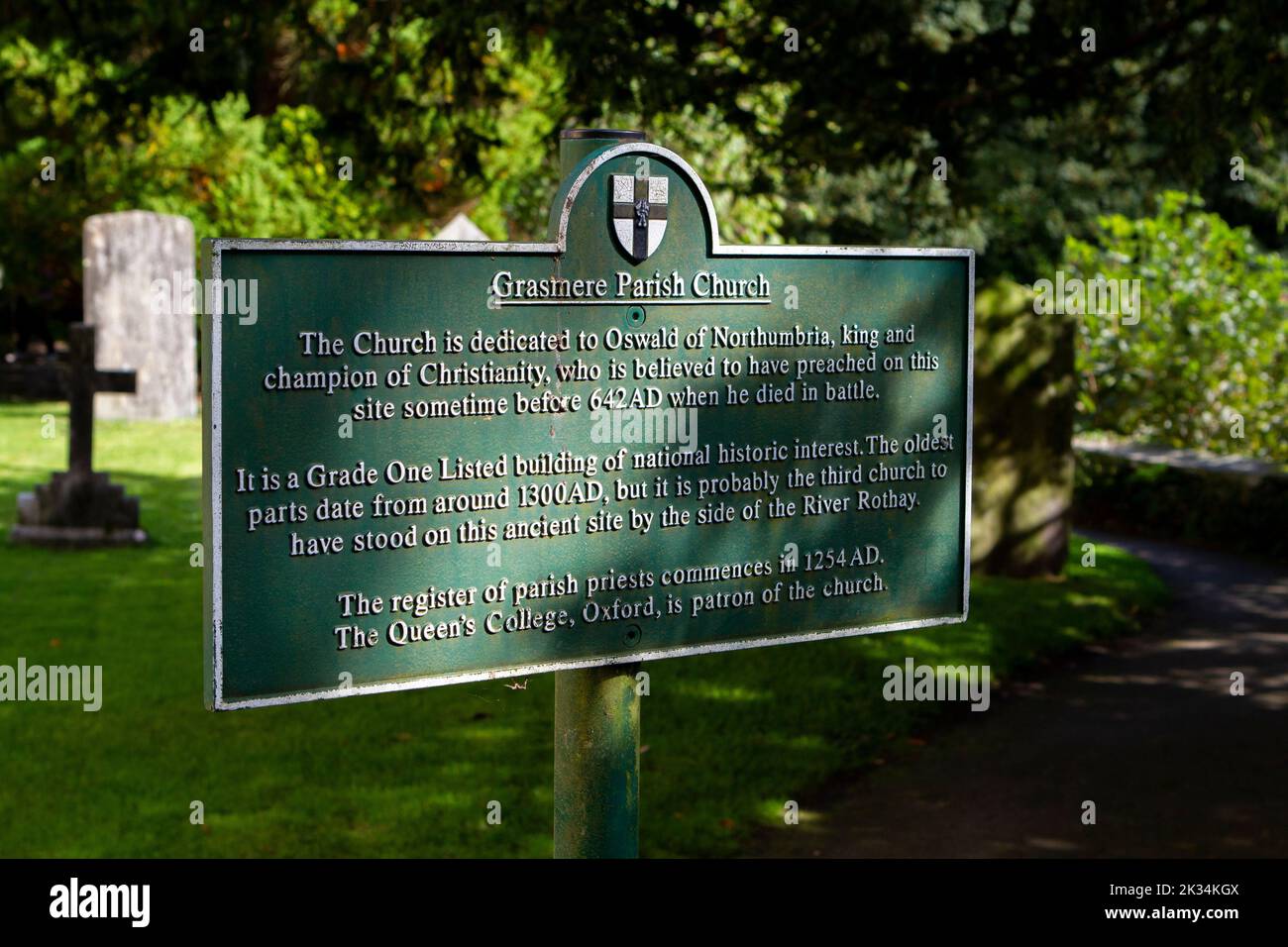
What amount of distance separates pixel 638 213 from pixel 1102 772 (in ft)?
13.1

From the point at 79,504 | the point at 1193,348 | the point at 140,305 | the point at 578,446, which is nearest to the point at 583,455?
the point at 578,446

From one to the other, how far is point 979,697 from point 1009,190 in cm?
2826

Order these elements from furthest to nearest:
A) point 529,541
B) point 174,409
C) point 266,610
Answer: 1. point 174,409
2. point 529,541
3. point 266,610

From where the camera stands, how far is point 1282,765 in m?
7.11

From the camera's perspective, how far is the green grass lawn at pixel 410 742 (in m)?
6.29

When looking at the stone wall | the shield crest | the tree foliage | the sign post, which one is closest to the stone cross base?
the stone wall

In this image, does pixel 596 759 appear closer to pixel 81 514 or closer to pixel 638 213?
pixel 638 213

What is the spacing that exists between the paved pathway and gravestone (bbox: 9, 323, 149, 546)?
7470 millimetres

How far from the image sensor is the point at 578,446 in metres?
4.16

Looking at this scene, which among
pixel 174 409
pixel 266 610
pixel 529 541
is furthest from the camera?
pixel 174 409

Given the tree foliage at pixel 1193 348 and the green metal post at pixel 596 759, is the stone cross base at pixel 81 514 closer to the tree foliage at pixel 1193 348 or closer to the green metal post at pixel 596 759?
the tree foliage at pixel 1193 348

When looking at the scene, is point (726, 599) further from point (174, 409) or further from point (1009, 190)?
point (1009, 190)

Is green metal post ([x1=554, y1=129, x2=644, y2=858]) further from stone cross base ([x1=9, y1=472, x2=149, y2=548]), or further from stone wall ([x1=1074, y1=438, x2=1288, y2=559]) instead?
stone cross base ([x1=9, y1=472, x2=149, y2=548])

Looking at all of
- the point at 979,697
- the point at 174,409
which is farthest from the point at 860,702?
the point at 174,409
